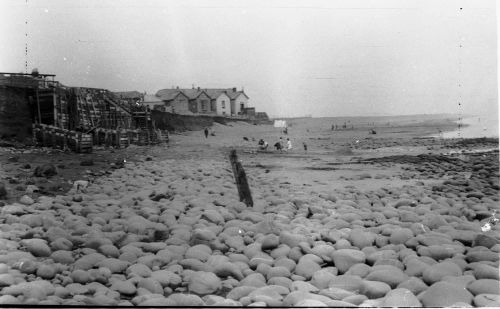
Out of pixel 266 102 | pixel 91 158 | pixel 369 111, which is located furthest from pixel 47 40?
pixel 369 111

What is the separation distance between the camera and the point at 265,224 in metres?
3.34

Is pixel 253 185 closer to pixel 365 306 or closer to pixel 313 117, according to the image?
pixel 313 117

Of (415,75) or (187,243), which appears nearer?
(187,243)

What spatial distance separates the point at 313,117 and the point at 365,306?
4.46 ft

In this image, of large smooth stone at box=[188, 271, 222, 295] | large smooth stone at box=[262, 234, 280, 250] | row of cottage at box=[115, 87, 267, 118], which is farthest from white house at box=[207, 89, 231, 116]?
large smooth stone at box=[188, 271, 222, 295]

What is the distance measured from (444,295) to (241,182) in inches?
57.6

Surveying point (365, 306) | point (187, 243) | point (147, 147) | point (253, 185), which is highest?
point (147, 147)

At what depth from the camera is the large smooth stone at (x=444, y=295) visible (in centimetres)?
278

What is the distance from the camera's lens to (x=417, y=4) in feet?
11.1

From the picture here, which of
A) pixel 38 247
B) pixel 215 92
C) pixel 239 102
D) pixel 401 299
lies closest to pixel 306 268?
pixel 401 299

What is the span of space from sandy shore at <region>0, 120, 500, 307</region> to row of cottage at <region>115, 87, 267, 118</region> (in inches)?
5.6

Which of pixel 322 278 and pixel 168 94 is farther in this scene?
pixel 168 94

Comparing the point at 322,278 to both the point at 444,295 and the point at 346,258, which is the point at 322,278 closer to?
the point at 346,258

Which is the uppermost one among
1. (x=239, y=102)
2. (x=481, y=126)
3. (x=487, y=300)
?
(x=239, y=102)
